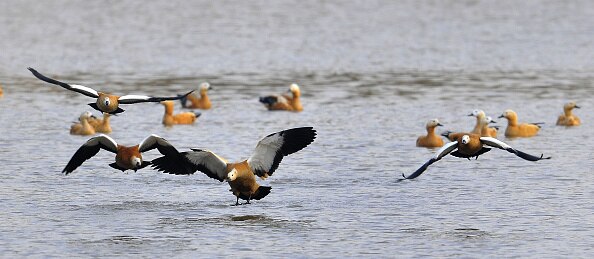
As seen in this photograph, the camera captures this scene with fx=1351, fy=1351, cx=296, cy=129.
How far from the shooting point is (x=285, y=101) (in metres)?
25.6

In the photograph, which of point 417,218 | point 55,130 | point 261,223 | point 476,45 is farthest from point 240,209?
point 476,45

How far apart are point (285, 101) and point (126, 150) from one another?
9.70 meters

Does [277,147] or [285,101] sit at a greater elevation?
[277,147]

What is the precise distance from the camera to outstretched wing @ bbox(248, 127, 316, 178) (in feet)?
49.6

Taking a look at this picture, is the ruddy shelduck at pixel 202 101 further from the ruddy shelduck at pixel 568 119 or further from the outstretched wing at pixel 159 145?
the outstretched wing at pixel 159 145

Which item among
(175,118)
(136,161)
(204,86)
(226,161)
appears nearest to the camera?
(226,161)

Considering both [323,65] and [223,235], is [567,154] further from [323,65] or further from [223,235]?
[323,65]

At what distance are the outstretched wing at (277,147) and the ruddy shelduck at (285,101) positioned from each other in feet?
33.4

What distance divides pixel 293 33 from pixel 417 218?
1077 inches

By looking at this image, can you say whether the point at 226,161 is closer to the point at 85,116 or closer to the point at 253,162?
the point at 253,162

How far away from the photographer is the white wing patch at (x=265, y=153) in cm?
1509

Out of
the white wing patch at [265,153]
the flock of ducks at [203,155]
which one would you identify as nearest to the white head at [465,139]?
the flock of ducks at [203,155]

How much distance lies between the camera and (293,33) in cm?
4156

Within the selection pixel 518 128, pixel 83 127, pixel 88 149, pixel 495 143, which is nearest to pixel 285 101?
pixel 83 127
